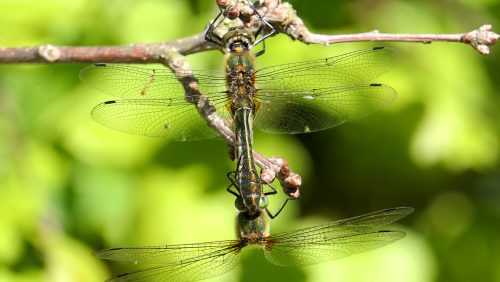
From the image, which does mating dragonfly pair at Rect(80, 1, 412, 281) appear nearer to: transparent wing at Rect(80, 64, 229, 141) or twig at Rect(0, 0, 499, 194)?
transparent wing at Rect(80, 64, 229, 141)

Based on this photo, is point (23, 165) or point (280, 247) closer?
point (280, 247)

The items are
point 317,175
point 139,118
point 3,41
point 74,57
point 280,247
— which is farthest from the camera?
point 317,175

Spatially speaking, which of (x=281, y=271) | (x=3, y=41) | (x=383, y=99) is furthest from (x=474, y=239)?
(x=3, y=41)

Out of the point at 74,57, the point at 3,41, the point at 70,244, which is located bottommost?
the point at 70,244

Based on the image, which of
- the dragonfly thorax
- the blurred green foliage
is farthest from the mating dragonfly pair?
the blurred green foliage

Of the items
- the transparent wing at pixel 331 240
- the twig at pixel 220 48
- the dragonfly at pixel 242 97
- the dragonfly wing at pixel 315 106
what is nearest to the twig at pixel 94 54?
the twig at pixel 220 48

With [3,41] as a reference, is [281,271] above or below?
below

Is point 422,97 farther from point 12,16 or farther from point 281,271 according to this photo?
point 12,16
